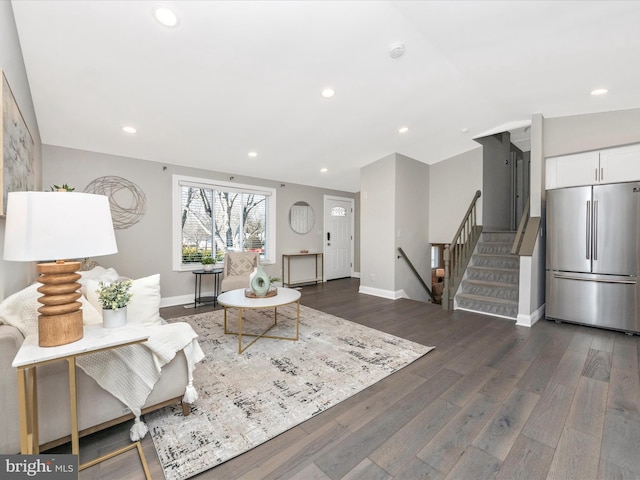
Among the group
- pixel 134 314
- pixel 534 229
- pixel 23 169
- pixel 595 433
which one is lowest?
pixel 595 433

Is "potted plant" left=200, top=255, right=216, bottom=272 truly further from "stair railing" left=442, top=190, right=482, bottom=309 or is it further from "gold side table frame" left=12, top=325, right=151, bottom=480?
"stair railing" left=442, top=190, right=482, bottom=309

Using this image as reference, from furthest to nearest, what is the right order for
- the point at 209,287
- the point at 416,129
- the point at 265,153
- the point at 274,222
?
the point at 274,222 < the point at 209,287 < the point at 265,153 < the point at 416,129

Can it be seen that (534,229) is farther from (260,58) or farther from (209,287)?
(209,287)

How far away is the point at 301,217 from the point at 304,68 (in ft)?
12.8

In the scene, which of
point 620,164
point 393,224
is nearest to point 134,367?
point 393,224

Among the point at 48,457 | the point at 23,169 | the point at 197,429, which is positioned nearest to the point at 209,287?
the point at 23,169

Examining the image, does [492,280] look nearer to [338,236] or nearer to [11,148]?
[338,236]

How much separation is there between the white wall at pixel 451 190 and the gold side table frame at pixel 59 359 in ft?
18.6

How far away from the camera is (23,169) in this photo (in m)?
2.16

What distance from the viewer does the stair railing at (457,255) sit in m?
4.34

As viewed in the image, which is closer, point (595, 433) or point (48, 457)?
point (48, 457)

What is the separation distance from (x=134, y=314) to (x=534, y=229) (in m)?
4.46

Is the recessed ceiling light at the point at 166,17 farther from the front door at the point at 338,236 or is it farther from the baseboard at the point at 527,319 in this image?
the front door at the point at 338,236

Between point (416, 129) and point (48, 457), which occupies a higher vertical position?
point (416, 129)
